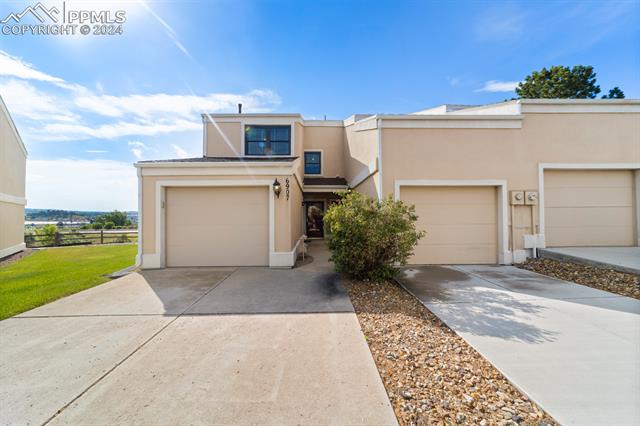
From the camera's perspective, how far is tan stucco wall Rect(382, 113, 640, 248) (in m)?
7.44

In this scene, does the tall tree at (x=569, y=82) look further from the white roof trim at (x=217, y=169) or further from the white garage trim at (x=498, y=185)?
the white roof trim at (x=217, y=169)

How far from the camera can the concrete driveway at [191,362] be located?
Answer: 209 centimetres

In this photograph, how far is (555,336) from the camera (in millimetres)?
3227

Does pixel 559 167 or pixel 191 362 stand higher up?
pixel 559 167

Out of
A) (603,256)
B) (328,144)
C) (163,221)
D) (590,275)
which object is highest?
(328,144)

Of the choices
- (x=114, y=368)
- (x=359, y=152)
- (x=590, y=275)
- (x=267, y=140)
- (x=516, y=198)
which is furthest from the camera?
(x=267, y=140)

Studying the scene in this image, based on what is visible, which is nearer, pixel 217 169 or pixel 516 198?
pixel 217 169

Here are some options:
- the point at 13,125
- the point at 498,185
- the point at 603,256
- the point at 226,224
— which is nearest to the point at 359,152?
the point at 498,185

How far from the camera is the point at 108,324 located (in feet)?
12.3

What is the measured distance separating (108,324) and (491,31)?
12.5 m

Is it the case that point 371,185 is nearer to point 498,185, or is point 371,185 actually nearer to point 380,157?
point 380,157

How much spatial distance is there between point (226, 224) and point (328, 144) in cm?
835

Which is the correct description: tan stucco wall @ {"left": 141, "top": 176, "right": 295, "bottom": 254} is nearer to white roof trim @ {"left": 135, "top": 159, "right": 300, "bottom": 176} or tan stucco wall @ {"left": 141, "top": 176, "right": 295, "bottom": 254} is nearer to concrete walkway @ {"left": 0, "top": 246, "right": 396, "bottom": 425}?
white roof trim @ {"left": 135, "top": 159, "right": 300, "bottom": 176}

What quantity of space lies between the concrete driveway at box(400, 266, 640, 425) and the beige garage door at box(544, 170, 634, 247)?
11.0ft
